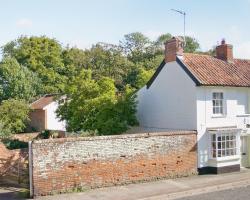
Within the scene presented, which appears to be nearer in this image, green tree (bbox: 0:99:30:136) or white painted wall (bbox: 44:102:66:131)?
green tree (bbox: 0:99:30:136)

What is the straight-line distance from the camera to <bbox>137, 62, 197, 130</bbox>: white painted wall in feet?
77.8

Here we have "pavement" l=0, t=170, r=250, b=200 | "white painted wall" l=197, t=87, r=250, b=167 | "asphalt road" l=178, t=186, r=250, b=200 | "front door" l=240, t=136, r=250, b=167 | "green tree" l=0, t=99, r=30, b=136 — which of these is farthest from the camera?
"green tree" l=0, t=99, r=30, b=136

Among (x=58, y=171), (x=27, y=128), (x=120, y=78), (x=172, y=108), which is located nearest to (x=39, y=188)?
(x=58, y=171)

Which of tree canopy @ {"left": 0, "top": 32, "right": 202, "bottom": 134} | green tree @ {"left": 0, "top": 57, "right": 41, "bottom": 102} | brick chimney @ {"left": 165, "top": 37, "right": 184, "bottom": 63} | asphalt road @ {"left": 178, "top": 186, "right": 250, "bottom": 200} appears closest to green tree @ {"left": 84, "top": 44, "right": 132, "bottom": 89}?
tree canopy @ {"left": 0, "top": 32, "right": 202, "bottom": 134}

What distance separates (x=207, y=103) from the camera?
77.3 feet

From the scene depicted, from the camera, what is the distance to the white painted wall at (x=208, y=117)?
76.3ft

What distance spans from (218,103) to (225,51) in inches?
176

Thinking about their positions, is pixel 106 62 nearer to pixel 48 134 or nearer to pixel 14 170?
pixel 48 134

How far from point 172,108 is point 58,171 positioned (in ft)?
30.3

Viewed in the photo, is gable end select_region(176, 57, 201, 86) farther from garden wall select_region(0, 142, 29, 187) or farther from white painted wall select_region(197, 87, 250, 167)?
garden wall select_region(0, 142, 29, 187)

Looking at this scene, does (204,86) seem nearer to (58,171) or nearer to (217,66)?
(217,66)

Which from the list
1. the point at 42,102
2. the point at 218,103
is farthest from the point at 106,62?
the point at 218,103

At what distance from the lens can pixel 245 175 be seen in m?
22.9

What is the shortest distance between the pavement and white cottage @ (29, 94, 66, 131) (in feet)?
81.4
